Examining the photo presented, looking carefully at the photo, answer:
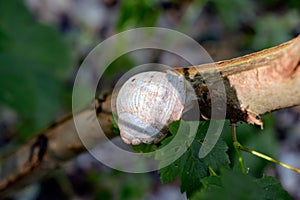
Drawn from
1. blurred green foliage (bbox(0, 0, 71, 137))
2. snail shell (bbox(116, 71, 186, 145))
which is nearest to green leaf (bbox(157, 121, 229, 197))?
snail shell (bbox(116, 71, 186, 145))

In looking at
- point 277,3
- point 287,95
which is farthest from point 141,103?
point 277,3

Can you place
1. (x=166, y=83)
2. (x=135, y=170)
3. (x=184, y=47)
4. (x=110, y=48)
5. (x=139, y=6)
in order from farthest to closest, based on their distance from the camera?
(x=184, y=47) → (x=110, y=48) → (x=135, y=170) → (x=139, y=6) → (x=166, y=83)

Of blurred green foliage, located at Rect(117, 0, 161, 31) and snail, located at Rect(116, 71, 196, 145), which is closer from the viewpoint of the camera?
snail, located at Rect(116, 71, 196, 145)

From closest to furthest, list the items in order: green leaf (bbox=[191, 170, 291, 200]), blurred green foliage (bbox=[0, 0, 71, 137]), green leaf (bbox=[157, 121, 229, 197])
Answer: green leaf (bbox=[191, 170, 291, 200]) < green leaf (bbox=[157, 121, 229, 197]) < blurred green foliage (bbox=[0, 0, 71, 137])

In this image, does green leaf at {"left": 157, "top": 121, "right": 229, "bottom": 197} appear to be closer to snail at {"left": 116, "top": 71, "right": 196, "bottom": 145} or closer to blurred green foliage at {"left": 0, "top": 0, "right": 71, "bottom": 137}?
snail at {"left": 116, "top": 71, "right": 196, "bottom": 145}

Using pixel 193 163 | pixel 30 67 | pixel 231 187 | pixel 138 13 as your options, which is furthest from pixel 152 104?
pixel 30 67

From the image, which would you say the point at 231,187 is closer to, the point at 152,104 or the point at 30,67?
the point at 152,104

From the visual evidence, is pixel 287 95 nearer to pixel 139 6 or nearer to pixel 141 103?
A: pixel 141 103
